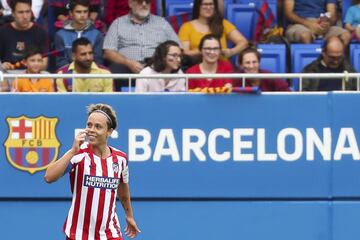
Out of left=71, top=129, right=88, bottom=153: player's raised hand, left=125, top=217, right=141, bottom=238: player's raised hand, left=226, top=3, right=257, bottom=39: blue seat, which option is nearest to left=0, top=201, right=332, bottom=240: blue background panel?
left=125, top=217, right=141, bottom=238: player's raised hand

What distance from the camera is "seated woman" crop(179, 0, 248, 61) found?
13.6 meters

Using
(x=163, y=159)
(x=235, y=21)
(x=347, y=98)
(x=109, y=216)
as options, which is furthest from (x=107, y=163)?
(x=235, y=21)

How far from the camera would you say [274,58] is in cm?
1340

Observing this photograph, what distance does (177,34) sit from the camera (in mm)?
13805

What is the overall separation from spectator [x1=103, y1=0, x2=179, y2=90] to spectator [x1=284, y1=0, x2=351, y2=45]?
1557 millimetres

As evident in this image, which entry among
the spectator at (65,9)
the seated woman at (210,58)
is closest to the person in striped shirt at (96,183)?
the seated woman at (210,58)

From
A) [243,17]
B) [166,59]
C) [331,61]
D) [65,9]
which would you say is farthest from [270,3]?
[166,59]

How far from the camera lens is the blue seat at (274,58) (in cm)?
1333

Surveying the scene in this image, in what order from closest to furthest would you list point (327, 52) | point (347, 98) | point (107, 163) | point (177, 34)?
point (107, 163), point (347, 98), point (327, 52), point (177, 34)

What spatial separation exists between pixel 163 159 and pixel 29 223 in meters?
1.37

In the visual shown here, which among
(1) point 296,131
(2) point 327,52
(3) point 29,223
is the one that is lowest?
(3) point 29,223

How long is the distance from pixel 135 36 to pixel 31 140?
2.35 m

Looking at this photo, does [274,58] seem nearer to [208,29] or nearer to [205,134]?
[208,29]

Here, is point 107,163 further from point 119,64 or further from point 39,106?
point 119,64
